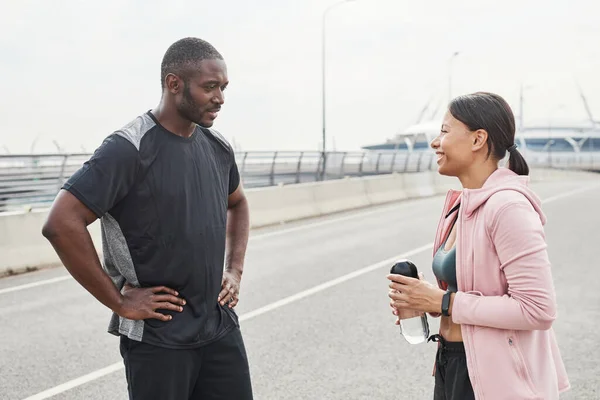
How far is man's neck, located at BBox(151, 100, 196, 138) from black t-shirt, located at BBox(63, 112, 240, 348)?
3 cm

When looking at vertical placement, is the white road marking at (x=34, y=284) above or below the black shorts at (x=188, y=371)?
below

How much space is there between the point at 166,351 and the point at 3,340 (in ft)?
15.3

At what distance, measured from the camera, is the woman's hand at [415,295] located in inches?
104

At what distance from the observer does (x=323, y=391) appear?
5.31 metres

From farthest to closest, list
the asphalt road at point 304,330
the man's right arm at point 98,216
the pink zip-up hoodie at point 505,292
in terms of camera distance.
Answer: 1. the asphalt road at point 304,330
2. the man's right arm at point 98,216
3. the pink zip-up hoodie at point 505,292

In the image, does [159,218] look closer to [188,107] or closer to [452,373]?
[188,107]

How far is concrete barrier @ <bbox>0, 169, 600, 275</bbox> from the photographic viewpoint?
10828 mm

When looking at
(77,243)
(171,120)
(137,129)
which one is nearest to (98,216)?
(77,243)

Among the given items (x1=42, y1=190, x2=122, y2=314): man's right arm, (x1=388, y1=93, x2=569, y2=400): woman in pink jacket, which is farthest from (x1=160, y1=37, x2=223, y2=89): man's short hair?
(x1=388, y1=93, x2=569, y2=400): woman in pink jacket

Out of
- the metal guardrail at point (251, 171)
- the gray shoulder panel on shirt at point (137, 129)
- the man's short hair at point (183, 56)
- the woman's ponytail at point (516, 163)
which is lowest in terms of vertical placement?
the metal guardrail at point (251, 171)

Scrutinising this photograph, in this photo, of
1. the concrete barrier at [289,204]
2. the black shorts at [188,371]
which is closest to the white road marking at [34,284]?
the concrete barrier at [289,204]

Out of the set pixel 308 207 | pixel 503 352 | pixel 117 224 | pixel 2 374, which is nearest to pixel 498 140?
pixel 503 352

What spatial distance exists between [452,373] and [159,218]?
1.20 m

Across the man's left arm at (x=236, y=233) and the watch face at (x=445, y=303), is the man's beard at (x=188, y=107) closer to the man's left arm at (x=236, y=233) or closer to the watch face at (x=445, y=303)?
the man's left arm at (x=236, y=233)
